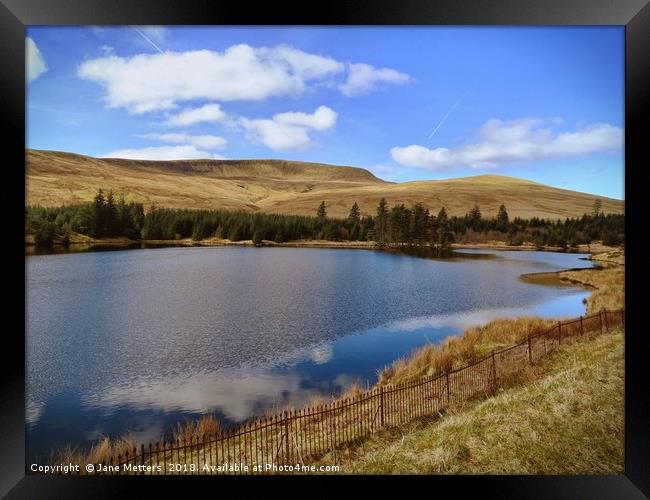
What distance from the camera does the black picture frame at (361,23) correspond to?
5855mm

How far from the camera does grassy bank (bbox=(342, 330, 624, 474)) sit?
5.85 m

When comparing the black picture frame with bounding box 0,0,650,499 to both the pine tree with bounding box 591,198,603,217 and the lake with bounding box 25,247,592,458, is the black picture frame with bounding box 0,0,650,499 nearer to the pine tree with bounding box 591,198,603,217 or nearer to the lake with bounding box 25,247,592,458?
the lake with bounding box 25,247,592,458

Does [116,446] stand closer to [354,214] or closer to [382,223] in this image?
[382,223]

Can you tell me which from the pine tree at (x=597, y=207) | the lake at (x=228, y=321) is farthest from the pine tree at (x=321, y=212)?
the pine tree at (x=597, y=207)

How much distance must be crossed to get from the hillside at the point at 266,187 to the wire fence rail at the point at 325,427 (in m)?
3.25

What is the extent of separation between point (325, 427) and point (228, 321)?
17.7 feet

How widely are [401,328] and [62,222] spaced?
8865 millimetres

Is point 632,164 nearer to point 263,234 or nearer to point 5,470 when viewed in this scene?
point 263,234

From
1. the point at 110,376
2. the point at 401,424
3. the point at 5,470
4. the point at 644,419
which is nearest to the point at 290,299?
the point at 110,376

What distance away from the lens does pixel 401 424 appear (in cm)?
655

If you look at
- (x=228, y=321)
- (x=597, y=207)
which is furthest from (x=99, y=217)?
(x=597, y=207)

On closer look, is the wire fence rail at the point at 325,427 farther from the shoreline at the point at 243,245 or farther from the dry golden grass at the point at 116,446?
the shoreline at the point at 243,245

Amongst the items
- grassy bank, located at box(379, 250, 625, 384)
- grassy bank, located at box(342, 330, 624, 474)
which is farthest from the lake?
grassy bank, located at box(342, 330, 624, 474)

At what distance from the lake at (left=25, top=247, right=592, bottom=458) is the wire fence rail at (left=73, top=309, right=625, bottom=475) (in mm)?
721
